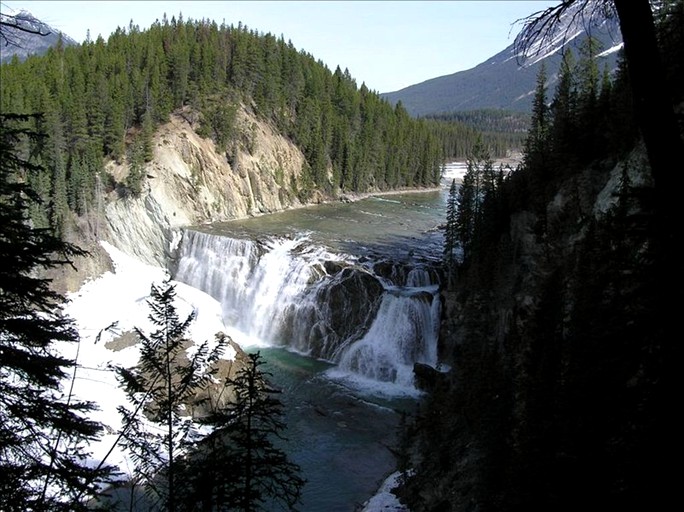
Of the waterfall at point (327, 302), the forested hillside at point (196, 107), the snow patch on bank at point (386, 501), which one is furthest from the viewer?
the forested hillside at point (196, 107)

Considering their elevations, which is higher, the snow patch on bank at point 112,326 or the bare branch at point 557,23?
the bare branch at point 557,23

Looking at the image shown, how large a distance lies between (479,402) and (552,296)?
14.0ft

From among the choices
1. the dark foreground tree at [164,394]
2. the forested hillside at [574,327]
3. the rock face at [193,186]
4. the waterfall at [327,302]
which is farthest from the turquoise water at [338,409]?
the dark foreground tree at [164,394]

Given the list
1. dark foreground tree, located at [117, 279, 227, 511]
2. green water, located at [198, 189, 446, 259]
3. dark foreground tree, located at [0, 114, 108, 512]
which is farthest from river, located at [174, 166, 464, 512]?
dark foreground tree, located at [0, 114, 108, 512]

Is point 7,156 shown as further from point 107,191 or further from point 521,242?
point 107,191

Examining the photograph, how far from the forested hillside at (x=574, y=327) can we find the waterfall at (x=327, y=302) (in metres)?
2.39

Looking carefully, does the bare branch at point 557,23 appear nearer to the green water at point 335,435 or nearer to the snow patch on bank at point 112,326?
the green water at point 335,435

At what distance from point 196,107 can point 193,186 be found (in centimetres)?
1419

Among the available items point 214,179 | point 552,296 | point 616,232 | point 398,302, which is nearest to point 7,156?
point 616,232

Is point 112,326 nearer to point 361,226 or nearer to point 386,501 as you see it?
point 386,501

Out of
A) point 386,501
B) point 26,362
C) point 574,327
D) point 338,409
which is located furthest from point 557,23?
point 338,409

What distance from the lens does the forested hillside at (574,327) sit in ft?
21.2

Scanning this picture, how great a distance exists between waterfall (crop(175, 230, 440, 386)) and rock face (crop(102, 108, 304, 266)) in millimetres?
8288

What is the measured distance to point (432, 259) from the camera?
43125 millimetres
